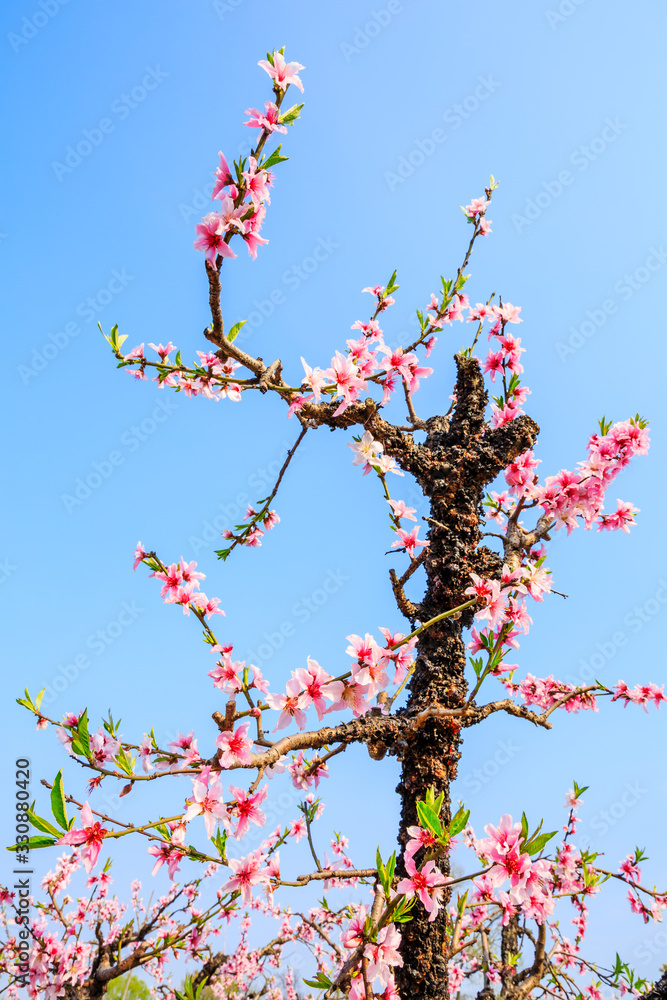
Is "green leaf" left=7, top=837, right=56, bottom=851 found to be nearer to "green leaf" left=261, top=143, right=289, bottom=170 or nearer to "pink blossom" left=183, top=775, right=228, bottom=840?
"pink blossom" left=183, top=775, right=228, bottom=840

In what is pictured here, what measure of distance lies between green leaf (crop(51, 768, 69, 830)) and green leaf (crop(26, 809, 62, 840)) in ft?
0.13

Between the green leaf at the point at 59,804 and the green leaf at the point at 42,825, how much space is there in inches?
1.6

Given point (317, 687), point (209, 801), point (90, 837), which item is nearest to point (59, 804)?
point (90, 837)

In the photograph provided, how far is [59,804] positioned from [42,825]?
0.09 m

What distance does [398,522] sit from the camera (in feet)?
9.54

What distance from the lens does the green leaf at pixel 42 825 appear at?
136 centimetres

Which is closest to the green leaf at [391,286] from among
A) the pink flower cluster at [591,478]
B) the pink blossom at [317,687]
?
the pink flower cluster at [591,478]

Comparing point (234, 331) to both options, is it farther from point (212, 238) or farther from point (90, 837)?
point (90, 837)

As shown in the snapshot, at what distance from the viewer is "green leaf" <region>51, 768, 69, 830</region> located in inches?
52.6

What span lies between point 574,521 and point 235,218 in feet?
7.44

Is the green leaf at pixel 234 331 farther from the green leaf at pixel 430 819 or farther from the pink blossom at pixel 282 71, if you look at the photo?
the green leaf at pixel 430 819

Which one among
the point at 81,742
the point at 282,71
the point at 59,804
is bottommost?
the point at 59,804

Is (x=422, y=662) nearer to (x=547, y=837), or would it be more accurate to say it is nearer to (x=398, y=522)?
(x=398, y=522)

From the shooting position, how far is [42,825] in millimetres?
1369
